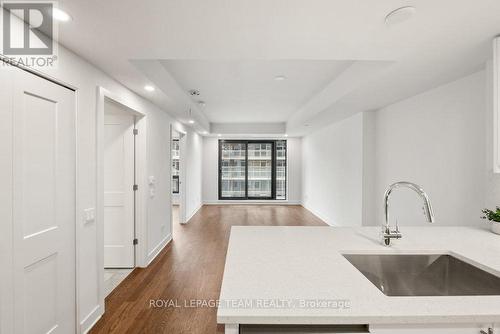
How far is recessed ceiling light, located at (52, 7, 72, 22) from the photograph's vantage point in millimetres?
1407

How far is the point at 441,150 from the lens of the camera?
273 centimetres

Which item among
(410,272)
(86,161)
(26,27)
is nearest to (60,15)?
(26,27)

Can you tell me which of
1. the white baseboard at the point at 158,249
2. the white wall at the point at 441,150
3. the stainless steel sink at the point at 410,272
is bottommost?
the white baseboard at the point at 158,249

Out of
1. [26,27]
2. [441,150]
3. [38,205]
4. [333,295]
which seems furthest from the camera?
[441,150]

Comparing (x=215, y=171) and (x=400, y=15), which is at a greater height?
(x=400, y=15)

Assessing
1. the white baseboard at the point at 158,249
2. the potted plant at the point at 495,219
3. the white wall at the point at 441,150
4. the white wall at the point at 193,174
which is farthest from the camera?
the white wall at the point at 193,174

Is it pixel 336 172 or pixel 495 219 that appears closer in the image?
pixel 495 219

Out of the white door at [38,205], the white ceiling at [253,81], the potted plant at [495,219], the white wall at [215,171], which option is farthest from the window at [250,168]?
the potted plant at [495,219]

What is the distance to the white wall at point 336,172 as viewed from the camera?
169 inches

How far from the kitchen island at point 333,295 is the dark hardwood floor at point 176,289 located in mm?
1285

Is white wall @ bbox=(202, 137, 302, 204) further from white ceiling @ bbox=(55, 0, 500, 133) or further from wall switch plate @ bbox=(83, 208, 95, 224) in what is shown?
wall switch plate @ bbox=(83, 208, 95, 224)

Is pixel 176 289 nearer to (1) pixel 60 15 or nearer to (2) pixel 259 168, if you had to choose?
(1) pixel 60 15

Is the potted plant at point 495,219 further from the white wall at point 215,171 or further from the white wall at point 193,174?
the white wall at point 215,171

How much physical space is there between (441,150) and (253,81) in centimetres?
245
